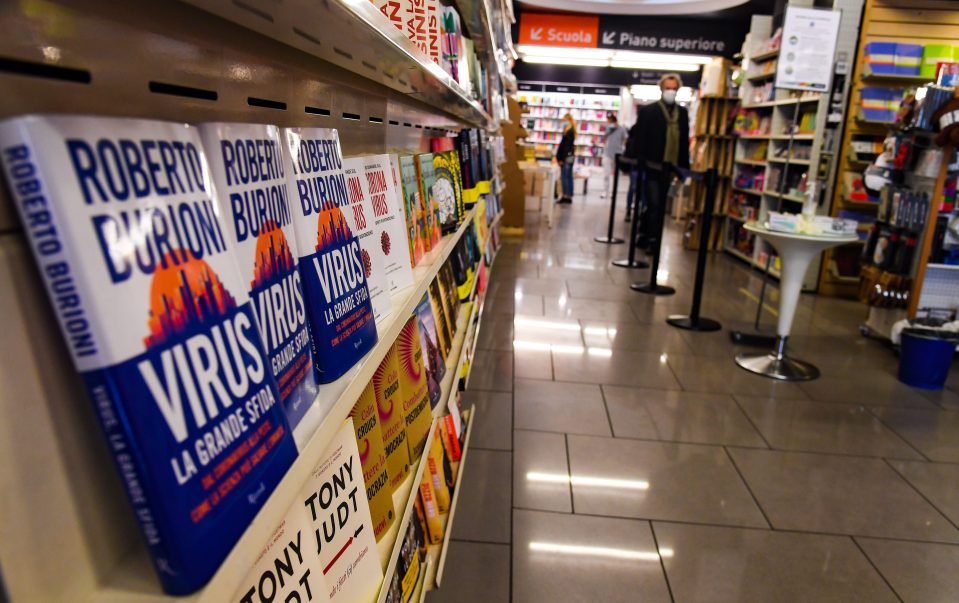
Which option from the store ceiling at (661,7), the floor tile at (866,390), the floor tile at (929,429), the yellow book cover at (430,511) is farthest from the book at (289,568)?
the store ceiling at (661,7)

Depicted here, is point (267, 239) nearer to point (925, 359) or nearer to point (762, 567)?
point (762, 567)

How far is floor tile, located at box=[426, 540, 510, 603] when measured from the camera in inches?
66.2

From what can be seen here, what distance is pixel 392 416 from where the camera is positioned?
121 cm

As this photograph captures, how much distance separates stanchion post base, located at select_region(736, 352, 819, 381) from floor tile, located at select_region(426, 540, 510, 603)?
2.20 metres

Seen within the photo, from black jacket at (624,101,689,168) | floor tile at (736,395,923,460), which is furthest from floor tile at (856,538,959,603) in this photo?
black jacket at (624,101,689,168)

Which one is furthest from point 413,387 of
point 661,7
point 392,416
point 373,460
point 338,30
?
point 661,7

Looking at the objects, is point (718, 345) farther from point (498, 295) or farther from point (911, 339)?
point (498, 295)

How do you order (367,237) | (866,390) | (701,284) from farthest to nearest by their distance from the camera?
(701,284) → (866,390) → (367,237)

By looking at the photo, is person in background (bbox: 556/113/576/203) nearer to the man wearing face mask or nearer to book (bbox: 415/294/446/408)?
the man wearing face mask

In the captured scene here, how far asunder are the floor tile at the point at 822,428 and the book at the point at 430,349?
5.71 feet

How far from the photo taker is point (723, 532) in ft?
6.61

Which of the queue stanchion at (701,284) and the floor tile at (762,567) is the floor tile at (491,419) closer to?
the floor tile at (762,567)

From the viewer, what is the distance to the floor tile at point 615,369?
3.22 meters

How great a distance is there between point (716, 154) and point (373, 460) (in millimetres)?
7306
